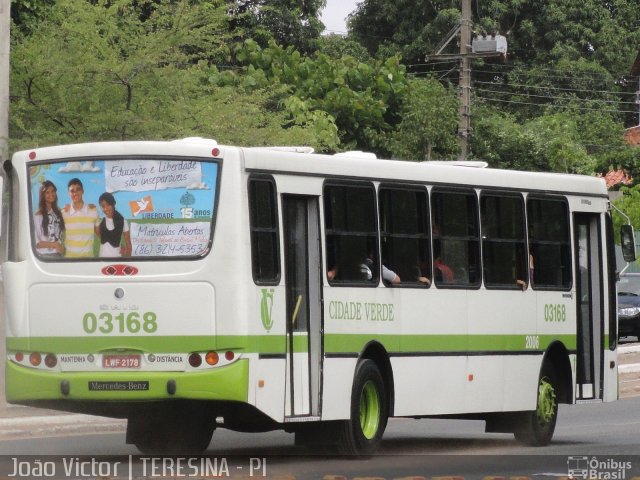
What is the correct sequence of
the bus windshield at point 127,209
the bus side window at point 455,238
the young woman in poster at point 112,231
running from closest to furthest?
the bus windshield at point 127,209, the young woman in poster at point 112,231, the bus side window at point 455,238

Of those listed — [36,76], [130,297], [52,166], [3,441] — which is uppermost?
[36,76]

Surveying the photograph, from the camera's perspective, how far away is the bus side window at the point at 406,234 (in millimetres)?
15812

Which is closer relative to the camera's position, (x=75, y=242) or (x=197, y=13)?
(x=75, y=242)

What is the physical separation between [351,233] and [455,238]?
5.82ft

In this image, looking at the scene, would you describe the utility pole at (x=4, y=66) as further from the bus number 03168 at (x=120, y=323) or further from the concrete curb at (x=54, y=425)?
the bus number 03168 at (x=120, y=323)

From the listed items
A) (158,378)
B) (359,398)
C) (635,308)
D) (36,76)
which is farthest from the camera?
(635,308)

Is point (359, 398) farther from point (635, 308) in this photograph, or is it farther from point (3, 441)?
point (635, 308)

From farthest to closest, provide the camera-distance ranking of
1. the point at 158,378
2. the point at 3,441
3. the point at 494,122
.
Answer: the point at 494,122 < the point at 3,441 < the point at 158,378

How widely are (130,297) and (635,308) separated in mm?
24606

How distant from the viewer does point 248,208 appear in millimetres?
13945

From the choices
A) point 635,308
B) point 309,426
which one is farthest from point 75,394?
point 635,308

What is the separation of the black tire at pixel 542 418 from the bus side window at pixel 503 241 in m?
1.15

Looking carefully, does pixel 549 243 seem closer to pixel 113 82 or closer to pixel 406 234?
pixel 406 234

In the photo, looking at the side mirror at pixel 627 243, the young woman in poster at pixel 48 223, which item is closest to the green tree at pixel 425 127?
the side mirror at pixel 627 243
